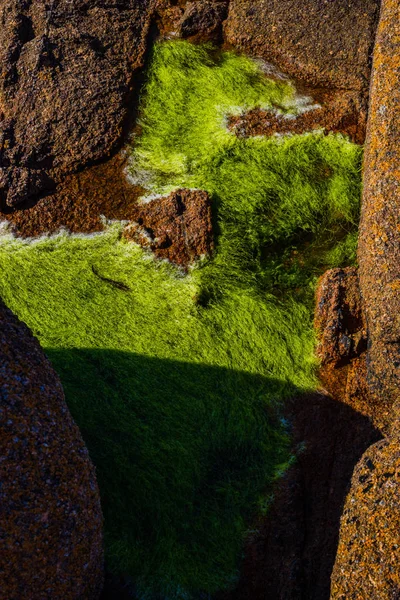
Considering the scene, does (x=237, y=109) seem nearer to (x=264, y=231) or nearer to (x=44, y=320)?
(x=264, y=231)

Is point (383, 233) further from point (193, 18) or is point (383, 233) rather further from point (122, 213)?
point (193, 18)

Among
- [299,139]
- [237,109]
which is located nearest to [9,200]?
[237,109]

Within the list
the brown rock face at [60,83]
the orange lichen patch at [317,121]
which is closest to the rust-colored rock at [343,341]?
the orange lichen patch at [317,121]

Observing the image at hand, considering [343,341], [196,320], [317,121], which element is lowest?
[196,320]

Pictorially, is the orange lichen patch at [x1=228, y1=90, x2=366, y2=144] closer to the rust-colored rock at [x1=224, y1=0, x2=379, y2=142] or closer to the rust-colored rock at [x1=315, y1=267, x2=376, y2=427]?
the rust-colored rock at [x1=224, y1=0, x2=379, y2=142]

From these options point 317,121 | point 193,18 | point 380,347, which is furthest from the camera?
point 193,18

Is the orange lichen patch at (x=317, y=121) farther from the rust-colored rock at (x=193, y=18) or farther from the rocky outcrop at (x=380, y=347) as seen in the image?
the rust-colored rock at (x=193, y=18)

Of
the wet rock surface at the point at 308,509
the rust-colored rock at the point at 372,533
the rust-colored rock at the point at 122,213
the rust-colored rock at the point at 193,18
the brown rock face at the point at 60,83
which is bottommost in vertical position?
the wet rock surface at the point at 308,509

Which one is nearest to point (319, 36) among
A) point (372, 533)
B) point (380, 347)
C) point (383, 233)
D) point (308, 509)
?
point (383, 233)
